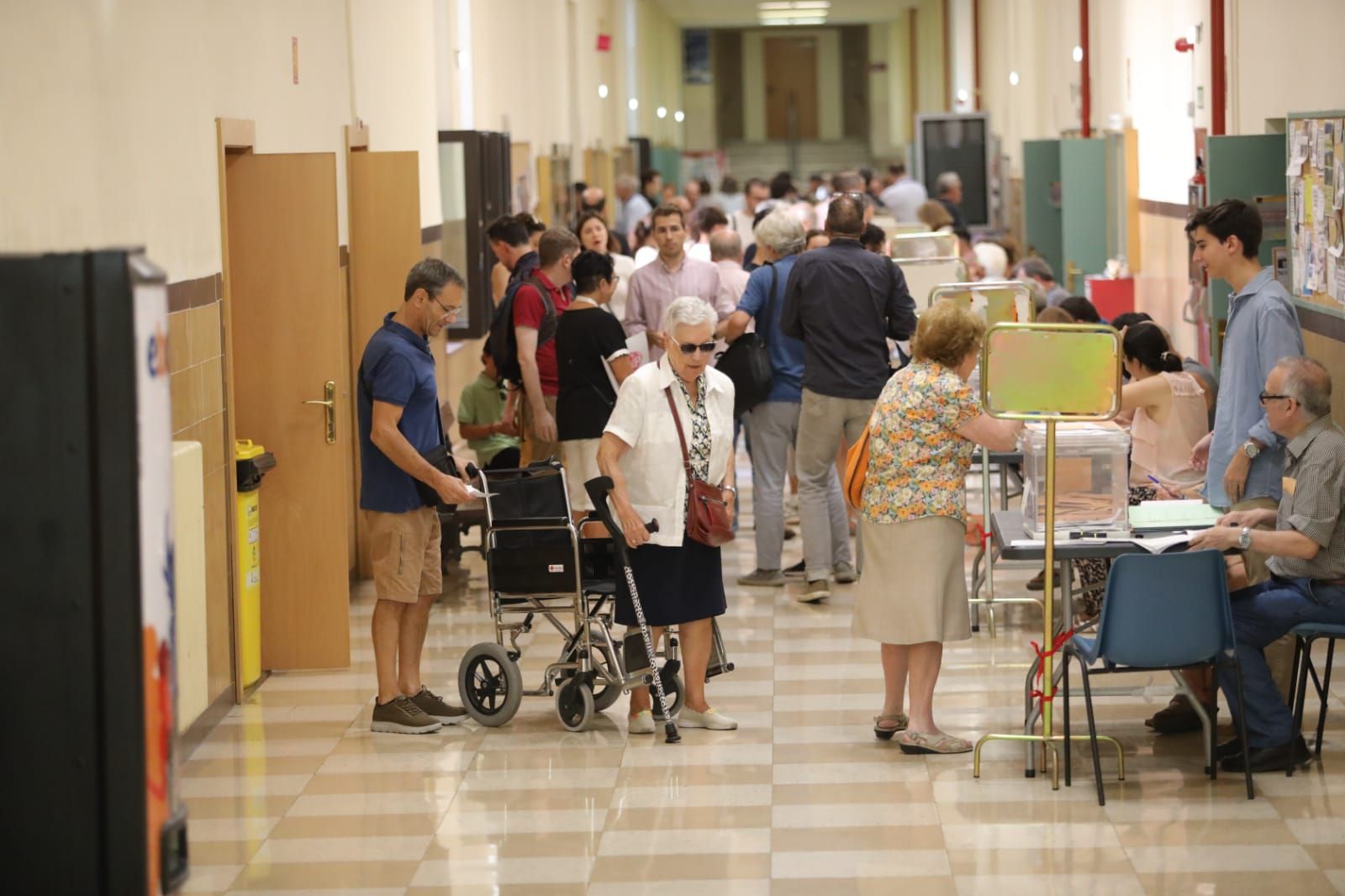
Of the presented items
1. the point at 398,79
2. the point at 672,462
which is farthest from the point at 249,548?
the point at 398,79

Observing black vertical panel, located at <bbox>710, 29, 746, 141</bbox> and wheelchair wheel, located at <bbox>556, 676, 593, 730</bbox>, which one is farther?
black vertical panel, located at <bbox>710, 29, 746, 141</bbox>


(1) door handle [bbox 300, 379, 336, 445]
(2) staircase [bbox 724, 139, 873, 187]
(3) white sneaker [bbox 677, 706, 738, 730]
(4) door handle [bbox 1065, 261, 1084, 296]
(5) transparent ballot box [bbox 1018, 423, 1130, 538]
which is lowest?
(3) white sneaker [bbox 677, 706, 738, 730]

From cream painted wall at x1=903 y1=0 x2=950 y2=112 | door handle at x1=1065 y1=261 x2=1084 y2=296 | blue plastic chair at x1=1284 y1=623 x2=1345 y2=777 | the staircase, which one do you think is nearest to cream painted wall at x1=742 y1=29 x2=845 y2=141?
the staircase

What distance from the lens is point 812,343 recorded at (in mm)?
7387

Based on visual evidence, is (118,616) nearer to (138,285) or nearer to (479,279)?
(138,285)

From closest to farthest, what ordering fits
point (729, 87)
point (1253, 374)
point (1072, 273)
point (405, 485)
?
point (1253, 374)
point (405, 485)
point (1072, 273)
point (729, 87)

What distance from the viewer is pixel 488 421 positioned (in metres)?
8.11

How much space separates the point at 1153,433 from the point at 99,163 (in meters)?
3.71

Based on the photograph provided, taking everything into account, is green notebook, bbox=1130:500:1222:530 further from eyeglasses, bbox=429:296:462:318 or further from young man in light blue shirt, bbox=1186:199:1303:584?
eyeglasses, bbox=429:296:462:318

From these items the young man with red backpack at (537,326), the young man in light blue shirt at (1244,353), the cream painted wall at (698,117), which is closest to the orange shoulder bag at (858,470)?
the young man in light blue shirt at (1244,353)

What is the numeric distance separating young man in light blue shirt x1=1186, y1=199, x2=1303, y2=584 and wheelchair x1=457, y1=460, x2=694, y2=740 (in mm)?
1746

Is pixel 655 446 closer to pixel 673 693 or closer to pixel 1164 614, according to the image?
pixel 673 693

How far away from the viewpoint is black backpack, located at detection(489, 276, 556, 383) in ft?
25.3

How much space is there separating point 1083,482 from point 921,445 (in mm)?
538
